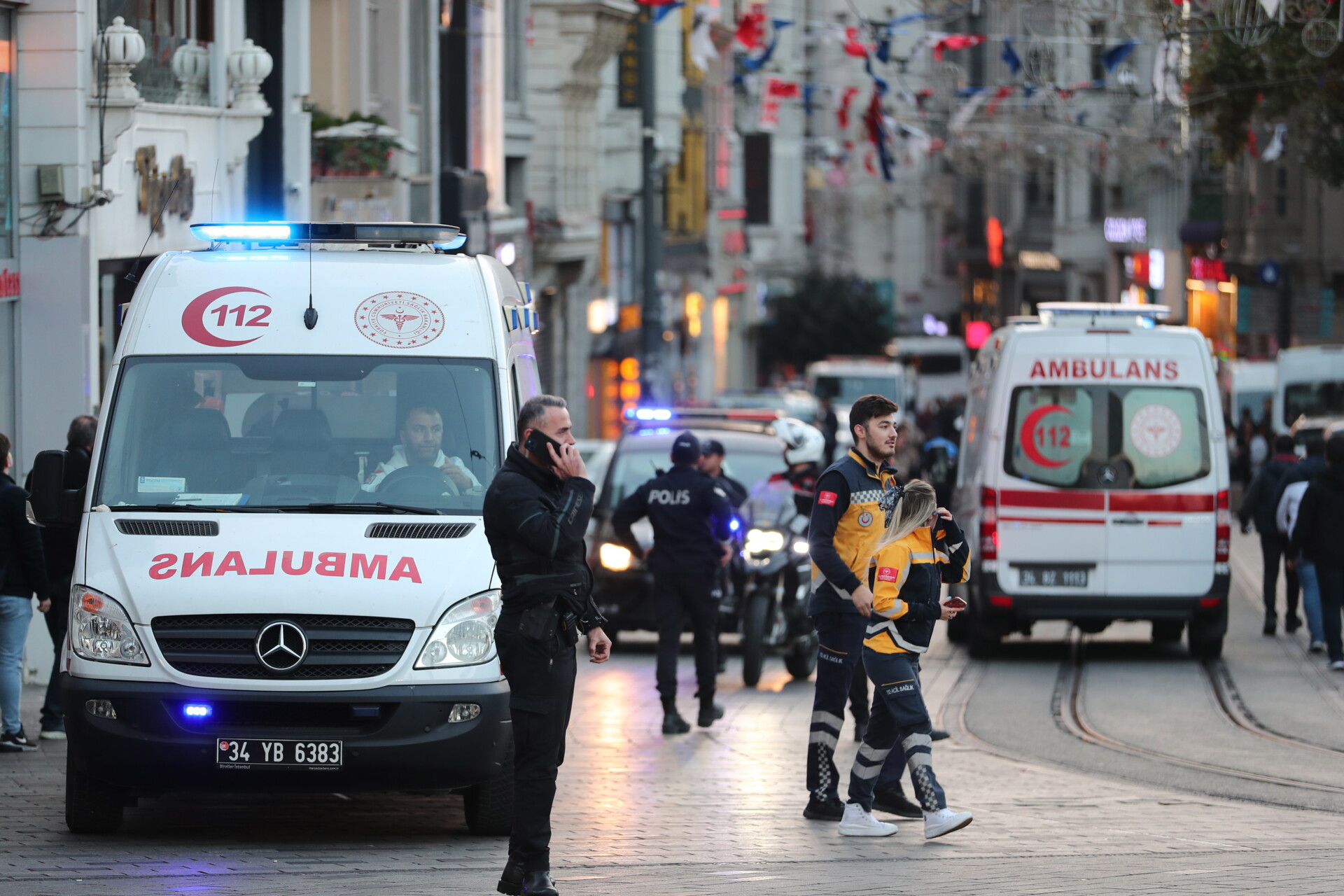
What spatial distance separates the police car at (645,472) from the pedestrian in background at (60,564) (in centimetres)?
505

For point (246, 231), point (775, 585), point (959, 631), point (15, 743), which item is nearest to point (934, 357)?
point (959, 631)

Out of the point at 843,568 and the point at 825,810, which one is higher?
the point at 843,568

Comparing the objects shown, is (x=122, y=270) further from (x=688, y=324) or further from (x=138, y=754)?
(x=688, y=324)

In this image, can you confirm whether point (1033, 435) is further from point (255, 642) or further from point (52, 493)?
point (255, 642)

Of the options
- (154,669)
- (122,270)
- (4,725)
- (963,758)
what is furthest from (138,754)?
(122,270)

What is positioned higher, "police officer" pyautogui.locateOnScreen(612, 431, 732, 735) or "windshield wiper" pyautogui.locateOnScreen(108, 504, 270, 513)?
"windshield wiper" pyautogui.locateOnScreen(108, 504, 270, 513)

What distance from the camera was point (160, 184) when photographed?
16.2 m

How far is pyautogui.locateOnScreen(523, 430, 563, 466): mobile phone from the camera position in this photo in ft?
22.0

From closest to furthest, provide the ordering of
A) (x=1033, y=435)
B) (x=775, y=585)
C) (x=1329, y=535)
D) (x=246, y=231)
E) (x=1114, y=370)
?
(x=246, y=231) < (x=775, y=585) < (x=1329, y=535) < (x=1114, y=370) < (x=1033, y=435)

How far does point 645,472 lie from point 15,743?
24.9 ft

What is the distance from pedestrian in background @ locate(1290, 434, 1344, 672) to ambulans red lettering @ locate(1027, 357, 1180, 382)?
4.40ft

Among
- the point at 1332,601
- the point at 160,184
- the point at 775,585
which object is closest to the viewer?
the point at 775,585

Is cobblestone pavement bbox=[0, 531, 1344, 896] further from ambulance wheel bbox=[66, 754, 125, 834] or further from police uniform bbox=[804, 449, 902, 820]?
police uniform bbox=[804, 449, 902, 820]

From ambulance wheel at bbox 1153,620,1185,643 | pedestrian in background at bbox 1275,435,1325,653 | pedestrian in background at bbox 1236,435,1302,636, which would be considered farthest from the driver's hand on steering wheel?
pedestrian in background at bbox 1236,435,1302,636
